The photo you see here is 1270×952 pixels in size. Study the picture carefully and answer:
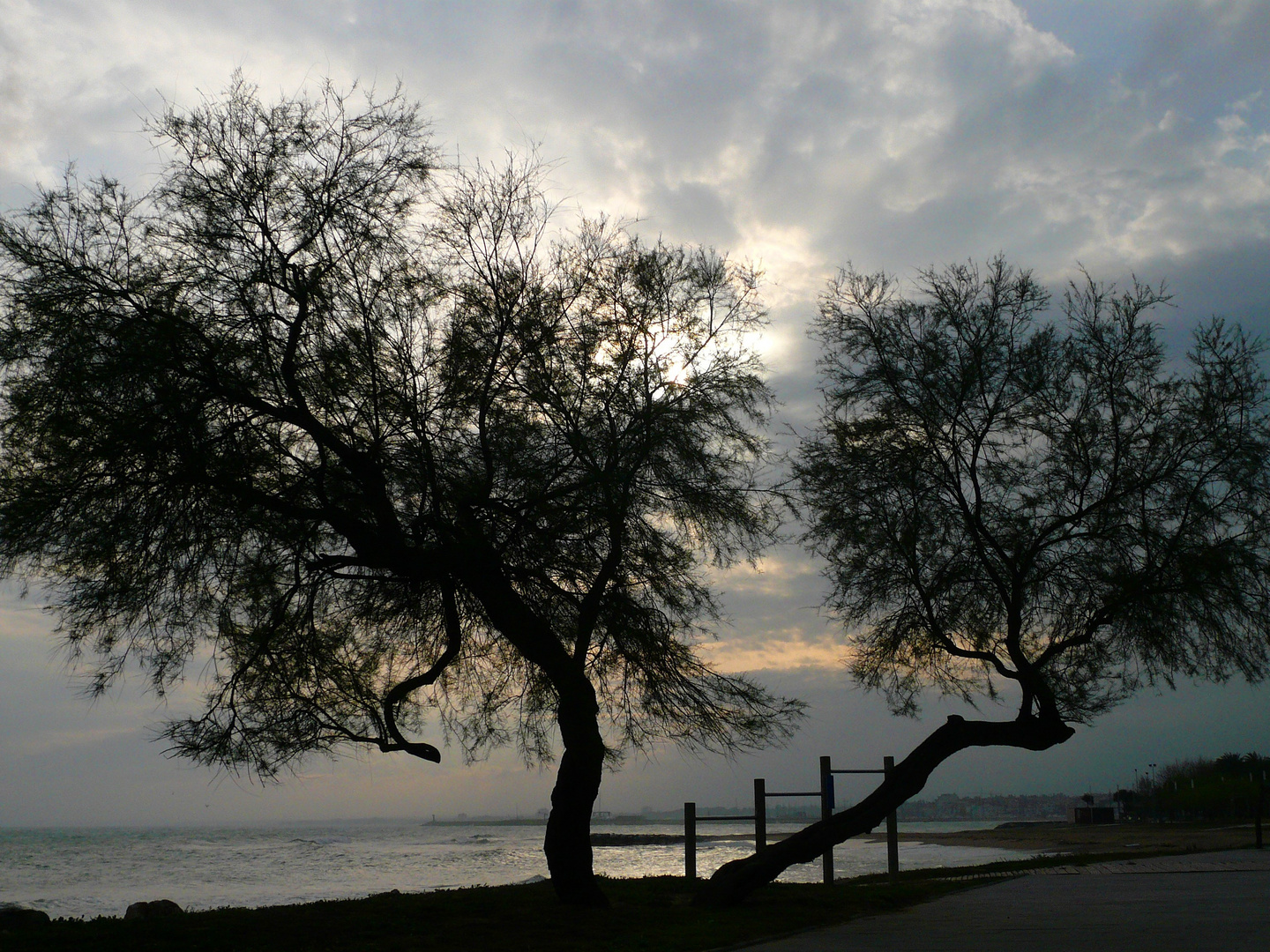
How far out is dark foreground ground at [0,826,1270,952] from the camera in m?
8.12

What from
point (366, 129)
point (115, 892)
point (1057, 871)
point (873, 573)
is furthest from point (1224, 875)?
point (115, 892)

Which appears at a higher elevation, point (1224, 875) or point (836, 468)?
Answer: point (836, 468)

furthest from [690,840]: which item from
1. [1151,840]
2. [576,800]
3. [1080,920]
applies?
[1151,840]

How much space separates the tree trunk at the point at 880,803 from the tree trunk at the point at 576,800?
5.22ft

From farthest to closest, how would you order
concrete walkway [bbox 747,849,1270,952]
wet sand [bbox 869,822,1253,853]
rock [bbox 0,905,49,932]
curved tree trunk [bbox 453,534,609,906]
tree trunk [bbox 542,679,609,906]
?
wet sand [bbox 869,822,1253,853], rock [bbox 0,905,49,932], tree trunk [bbox 542,679,609,906], curved tree trunk [bbox 453,534,609,906], concrete walkway [bbox 747,849,1270,952]

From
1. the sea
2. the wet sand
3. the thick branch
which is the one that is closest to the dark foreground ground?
the thick branch

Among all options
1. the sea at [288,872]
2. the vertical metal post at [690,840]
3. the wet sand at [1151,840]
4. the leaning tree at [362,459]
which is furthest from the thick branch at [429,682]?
the wet sand at [1151,840]

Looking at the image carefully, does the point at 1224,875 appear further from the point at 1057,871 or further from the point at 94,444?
the point at 94,444

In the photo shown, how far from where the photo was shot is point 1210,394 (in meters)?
13.4

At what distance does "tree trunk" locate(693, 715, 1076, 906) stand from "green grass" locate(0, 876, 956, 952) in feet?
1.12

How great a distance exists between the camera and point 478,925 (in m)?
9.41

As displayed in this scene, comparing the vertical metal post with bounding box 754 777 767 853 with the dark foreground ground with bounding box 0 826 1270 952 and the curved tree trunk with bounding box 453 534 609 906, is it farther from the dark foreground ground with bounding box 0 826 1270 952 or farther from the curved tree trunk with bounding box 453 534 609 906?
the curved tree trunk with bounding box 453 534 609 906

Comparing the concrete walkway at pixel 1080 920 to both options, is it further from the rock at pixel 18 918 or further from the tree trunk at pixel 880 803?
the rock at pixel 18 918

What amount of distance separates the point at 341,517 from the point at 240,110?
15.7 feet
